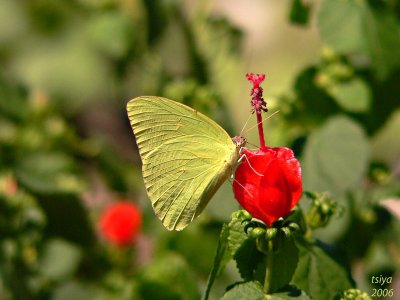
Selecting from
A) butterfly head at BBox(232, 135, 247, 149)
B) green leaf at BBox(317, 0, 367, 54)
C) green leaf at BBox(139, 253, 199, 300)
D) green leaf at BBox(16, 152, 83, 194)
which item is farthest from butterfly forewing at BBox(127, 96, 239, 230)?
green leaf at BBox(16, 152, 83, 194)

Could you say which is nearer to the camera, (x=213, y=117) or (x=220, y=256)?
(x=220, y=256)

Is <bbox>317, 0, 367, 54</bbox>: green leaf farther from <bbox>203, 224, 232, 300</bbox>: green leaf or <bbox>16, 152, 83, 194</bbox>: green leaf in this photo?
<bbox>16, 152, 83, 194</bbox>: green leaf

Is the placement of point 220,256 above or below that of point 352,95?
below

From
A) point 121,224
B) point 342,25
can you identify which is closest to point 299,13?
point 342,25

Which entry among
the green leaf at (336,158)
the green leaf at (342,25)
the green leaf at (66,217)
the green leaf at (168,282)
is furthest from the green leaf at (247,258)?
the green leaf at (66,217)

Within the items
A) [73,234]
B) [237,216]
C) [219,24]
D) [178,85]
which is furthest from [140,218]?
[237,216]

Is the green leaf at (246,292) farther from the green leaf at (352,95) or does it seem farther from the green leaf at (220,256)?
the green leaf at (352,95)

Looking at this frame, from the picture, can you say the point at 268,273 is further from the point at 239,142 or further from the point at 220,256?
the point at 239,142
